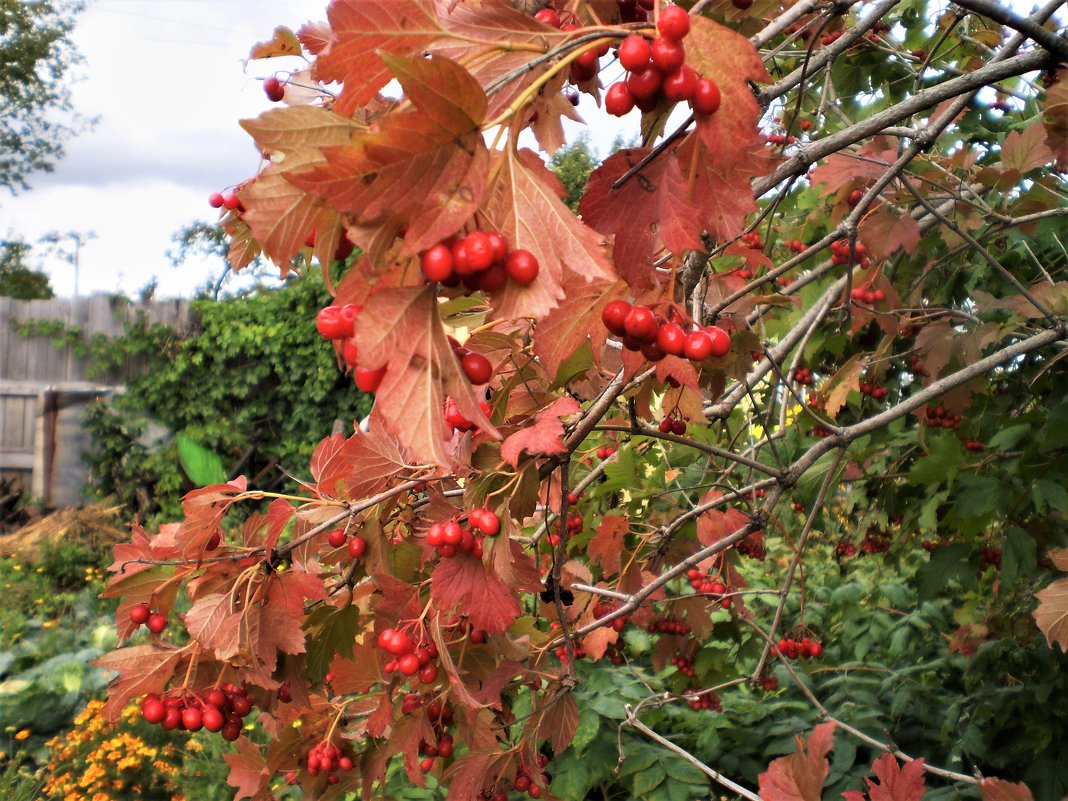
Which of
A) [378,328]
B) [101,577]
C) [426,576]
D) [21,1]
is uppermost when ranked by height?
[21,1]

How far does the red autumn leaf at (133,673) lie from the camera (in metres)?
1.30

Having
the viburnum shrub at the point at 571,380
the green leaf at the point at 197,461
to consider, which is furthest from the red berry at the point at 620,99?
the green leaf at the point at 197,461

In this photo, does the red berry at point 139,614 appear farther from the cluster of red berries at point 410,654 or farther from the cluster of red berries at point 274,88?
the cluster of red berries at point 274,88

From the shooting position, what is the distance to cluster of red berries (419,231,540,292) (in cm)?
60

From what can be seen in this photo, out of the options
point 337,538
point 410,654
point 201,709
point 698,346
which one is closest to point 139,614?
point 201,709

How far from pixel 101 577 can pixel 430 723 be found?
21.9 ft

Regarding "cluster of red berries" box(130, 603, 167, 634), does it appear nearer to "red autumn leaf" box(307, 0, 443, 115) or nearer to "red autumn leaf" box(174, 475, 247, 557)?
"red autumn leaf" box(174, 475, 247, 557)

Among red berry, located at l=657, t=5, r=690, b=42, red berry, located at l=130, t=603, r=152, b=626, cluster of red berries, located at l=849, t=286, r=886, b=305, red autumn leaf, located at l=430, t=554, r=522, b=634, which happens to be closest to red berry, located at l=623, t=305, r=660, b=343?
red berry, located at l=657, t=5, r=690, b=42

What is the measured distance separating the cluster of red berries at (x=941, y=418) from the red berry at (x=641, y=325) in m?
2.18

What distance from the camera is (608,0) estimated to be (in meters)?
0.90

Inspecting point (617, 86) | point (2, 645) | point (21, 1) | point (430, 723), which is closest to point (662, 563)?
point (430, 723)

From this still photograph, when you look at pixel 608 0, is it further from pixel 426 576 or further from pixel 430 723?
pixel 430 723

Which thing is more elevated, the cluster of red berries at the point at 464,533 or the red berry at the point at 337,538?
the cluster of red berries at the point at 464,533

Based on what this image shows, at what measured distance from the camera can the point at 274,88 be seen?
1235mm
